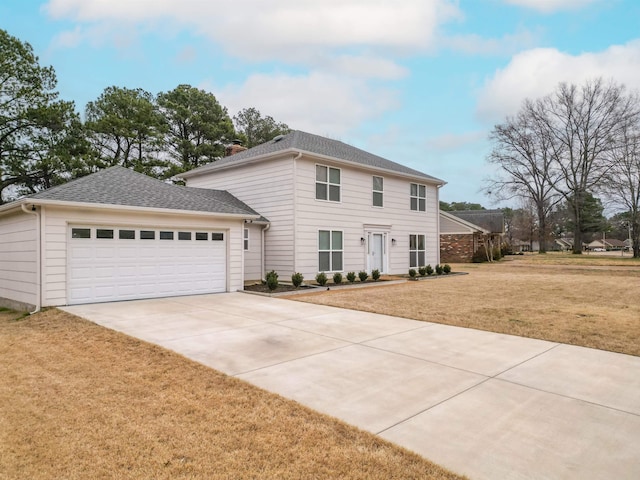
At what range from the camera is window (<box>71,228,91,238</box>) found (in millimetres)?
9320

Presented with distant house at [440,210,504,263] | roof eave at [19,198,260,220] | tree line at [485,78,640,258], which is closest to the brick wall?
distant house at [440,210,504,263]

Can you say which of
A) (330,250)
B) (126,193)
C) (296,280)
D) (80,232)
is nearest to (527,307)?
(296,280)

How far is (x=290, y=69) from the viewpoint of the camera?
2125 cm

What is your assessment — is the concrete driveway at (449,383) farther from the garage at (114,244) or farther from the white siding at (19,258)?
the white siding at (19,258)

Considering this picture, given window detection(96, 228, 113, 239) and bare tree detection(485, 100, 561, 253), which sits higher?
bare tree detection(485, 100, 561, 253)

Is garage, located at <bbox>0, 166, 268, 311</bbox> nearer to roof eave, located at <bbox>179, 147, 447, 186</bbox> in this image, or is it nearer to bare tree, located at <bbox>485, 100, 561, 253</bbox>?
roof eave, located at <bbox>179, 147, 447, 186</bbox>

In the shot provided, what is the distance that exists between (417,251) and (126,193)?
13.6m

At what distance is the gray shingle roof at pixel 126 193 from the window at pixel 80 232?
71cm

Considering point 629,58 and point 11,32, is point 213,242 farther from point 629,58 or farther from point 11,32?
point 629,58

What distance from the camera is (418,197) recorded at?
64.0 ft

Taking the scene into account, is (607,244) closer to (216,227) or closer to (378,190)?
(378,190)

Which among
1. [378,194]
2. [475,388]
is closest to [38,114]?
[378,194]

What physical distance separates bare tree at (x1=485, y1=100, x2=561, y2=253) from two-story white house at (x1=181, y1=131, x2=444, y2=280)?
23.1 meters

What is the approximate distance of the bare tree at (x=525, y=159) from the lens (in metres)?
35.8
